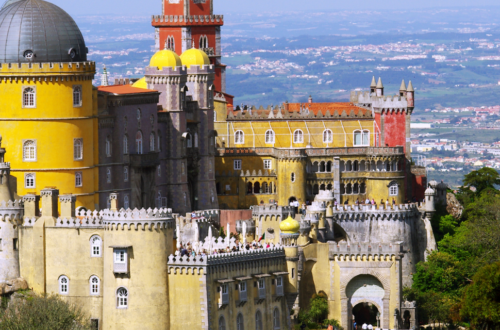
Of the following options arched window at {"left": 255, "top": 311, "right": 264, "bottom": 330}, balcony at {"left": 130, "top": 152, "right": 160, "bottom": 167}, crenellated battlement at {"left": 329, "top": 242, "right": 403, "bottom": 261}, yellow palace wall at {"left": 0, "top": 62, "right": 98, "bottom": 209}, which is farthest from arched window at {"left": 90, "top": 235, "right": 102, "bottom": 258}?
balcony at {"left": 130, "top": 152, "right": 160, "bottom": 167}

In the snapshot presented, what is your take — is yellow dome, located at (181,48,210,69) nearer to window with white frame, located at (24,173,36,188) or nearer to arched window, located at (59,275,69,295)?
window with white frame, located at (24,173,36,188)

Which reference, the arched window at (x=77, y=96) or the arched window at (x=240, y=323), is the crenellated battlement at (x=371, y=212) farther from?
the arched window at (x=240, y=323)

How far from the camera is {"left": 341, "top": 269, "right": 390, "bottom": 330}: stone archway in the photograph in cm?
12088

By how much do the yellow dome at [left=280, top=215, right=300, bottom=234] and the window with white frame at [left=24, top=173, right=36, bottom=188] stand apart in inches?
805

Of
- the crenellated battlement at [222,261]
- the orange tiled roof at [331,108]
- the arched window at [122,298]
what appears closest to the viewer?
the crenellated battlement at [222,261]

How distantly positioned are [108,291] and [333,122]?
176 ft

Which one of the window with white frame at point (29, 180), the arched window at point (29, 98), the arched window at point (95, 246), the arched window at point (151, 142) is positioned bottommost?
the arched window at point (95, 246)

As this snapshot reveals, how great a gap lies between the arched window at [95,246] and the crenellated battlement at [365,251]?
67.7 feet

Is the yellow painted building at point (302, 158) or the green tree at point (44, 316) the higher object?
the yellow painted building at point (302, 158)

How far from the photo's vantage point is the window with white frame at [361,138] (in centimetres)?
15600

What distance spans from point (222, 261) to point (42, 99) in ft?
79.9

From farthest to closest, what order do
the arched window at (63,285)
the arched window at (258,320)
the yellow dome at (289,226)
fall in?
the yellow dome at (289,226) < the arched window at (258,320) < the arched window at (63,285)

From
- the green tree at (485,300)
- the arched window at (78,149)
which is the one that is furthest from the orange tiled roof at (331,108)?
the green tree at (485,300)

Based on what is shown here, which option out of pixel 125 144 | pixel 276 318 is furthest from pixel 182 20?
pixel 276 318
